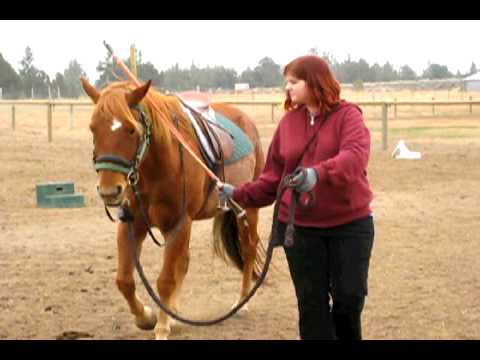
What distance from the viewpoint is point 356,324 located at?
3922mm

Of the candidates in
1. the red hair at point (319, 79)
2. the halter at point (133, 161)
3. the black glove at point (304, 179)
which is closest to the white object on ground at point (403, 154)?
the halter at point (133, 161)

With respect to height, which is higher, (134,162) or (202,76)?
(202,76)

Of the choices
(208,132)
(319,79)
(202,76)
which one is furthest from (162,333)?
(202,76)

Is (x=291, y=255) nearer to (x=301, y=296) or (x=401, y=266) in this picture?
(x=301, y=296)

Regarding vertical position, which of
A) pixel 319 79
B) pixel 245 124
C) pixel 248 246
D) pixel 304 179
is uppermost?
pixel 319 79

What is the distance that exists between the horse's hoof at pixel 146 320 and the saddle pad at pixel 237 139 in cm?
139

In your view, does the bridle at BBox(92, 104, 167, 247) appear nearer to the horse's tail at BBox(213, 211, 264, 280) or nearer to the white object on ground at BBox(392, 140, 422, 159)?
the horse's tail at BBox(213, 211, 264, 280)

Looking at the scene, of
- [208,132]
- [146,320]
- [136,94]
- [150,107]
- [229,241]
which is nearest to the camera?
[136,94]

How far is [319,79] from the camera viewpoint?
3701 millimetres

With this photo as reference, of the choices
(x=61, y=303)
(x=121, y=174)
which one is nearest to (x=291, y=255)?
(x=121, y=174)

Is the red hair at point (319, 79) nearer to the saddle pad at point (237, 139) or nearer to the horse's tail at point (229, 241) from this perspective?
the saddle pad at point (237, 139)

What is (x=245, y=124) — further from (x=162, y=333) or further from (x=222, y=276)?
(x=162, y=333)

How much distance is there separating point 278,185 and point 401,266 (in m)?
3.77

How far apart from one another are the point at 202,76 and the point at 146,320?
7502 centimetres
